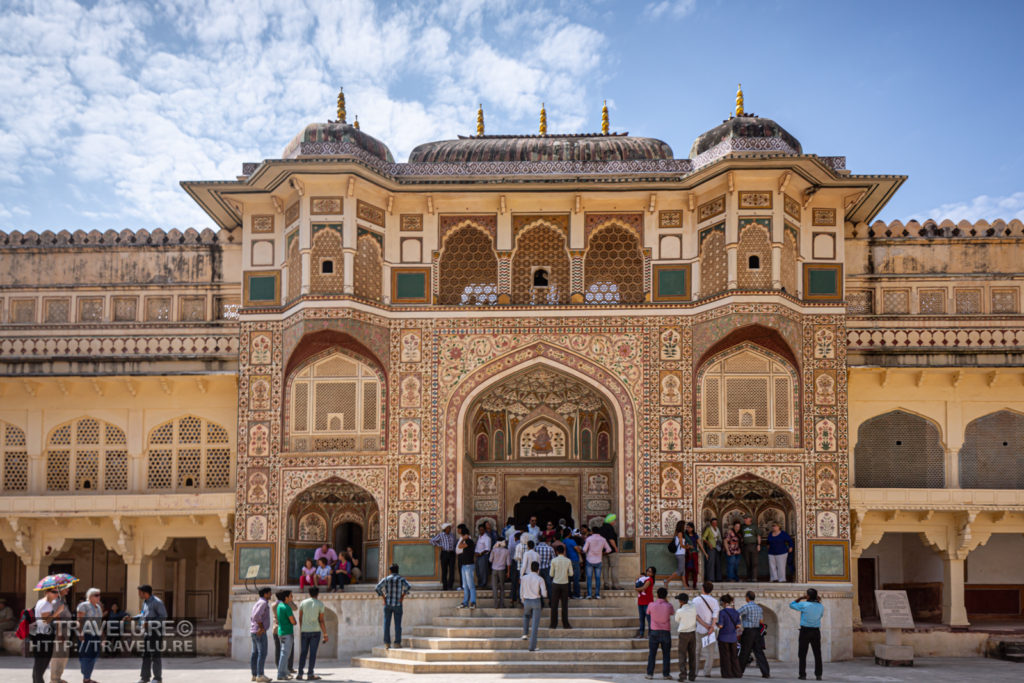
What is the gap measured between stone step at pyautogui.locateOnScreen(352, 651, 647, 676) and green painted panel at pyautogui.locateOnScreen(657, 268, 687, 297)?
637 cm

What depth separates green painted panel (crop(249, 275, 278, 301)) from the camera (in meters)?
18.8

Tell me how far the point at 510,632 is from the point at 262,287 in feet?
23.6

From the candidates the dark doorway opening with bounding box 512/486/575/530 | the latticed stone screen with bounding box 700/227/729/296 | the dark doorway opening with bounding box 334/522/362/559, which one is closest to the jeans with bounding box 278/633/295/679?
the dark doorway opening with bounding box 334/522/362/559

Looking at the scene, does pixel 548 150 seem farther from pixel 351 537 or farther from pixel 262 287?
pixel 351 537

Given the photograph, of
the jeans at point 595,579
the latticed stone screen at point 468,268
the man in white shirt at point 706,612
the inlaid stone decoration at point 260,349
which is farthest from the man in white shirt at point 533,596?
the inlaid stone decoration at point 260,349

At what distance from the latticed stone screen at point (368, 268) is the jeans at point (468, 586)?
15.4 feet

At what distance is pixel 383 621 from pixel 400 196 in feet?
22.7

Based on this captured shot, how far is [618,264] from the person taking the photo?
19.2 m

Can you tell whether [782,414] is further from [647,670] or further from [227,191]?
[227,191]

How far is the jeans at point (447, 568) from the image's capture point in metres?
17.5

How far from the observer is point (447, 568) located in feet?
57.6

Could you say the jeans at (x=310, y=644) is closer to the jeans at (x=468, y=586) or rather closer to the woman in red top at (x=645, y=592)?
the jeans at (x=468, y=586)

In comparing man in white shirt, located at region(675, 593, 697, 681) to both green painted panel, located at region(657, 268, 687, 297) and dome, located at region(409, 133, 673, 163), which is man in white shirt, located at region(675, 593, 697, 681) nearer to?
green painted panel, located at region(657, 268, 687, 297)

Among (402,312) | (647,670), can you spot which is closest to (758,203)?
(402,312)
